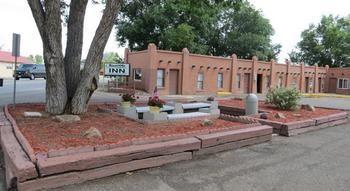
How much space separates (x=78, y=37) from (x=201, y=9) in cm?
629

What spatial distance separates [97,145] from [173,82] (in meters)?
22.1

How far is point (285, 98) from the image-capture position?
12945 mm

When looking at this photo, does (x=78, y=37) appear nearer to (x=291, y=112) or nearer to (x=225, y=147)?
(x=225, y=147)

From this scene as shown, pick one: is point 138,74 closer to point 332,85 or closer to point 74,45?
point 74,45

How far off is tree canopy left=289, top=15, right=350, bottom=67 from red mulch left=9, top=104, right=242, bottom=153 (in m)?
50.9

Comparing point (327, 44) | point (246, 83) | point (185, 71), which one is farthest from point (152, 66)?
point (327, 44)

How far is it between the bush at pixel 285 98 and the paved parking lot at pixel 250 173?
17.3ft

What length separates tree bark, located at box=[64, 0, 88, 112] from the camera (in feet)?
30.7

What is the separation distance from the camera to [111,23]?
29.0 ft

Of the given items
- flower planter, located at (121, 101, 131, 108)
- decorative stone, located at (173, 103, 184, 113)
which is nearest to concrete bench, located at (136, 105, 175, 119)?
decorative stone, located at (173, 103, 184, 113)

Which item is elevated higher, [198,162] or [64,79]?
[64,79]

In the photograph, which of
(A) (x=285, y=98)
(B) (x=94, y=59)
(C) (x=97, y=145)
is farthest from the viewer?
(A) (x=285, y=98)

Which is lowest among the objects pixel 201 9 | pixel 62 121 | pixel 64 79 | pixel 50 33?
pixel 62 121

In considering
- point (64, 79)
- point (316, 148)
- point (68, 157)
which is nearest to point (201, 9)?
point (64, 79)
